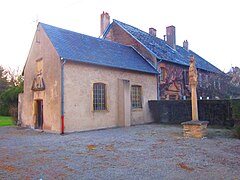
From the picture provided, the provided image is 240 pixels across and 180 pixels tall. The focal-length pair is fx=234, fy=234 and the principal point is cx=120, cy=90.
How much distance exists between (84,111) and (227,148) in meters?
8.21

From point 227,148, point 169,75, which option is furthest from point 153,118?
point 227,148

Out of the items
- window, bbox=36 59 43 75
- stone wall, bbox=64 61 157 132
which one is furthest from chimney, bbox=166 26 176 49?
window, bbox=36 59 43 75

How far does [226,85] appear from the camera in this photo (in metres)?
26.2

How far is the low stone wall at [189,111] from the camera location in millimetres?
15016

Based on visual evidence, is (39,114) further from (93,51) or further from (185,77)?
(185,77)

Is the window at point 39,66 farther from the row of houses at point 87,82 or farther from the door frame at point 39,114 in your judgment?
the door frame at point 39,114

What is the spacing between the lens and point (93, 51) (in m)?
15.8

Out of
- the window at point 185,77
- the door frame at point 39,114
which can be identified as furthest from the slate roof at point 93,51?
the window at point 185,77

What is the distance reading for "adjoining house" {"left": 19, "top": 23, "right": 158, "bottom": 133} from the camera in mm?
13195

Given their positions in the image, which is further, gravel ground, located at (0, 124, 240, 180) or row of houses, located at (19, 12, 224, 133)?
row of houses, located at (19, 12, 224, 133)

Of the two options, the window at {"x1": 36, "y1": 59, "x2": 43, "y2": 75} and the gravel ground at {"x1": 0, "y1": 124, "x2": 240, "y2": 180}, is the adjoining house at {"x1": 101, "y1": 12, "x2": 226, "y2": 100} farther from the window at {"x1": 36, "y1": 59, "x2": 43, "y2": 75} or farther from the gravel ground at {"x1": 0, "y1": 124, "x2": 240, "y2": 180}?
the gravel ground at {"x1": 0, "y1": 124, "x2": 240, "y2": 180}

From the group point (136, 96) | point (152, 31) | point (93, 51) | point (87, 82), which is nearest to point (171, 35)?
point (152, 31)

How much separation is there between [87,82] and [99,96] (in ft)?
4.46

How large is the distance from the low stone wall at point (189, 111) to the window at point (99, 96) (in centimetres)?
494
